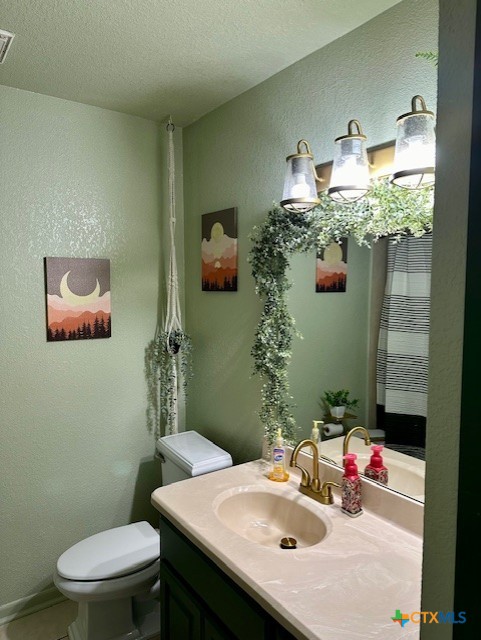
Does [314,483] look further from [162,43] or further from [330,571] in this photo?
[162,43]

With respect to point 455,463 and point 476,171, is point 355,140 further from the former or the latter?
point 455,463

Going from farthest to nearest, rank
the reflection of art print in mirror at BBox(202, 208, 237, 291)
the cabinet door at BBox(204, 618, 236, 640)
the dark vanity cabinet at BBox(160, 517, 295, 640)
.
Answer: the reflection of art print in mirror at BBox(202, 208, 237, 291) < the cabinet door at BBox(204, 618, 236, 640) < the dark vanity cabinet at BBox(160, 517, 295, 640)

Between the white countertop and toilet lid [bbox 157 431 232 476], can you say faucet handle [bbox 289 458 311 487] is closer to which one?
the white countertop

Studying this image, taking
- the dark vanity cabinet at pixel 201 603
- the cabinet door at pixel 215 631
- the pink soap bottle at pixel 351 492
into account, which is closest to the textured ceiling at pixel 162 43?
the pink soap bottle at pixel 351 492

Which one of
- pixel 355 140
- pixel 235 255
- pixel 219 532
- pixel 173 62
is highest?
pixel 173 62

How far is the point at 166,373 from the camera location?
2490 millimetres

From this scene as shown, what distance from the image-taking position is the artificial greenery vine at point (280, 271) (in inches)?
64.6

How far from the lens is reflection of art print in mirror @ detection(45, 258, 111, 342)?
2180 millimetres

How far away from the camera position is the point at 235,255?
85.0 inches

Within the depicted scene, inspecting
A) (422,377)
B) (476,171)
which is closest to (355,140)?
(422,377)

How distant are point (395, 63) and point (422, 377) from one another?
101 centimetres

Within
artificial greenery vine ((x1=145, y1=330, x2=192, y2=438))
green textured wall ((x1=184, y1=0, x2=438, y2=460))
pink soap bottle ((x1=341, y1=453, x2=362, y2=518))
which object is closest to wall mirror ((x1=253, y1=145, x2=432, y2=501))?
green textured wall ((x1=184, y1=0, x2=438, y2=460))

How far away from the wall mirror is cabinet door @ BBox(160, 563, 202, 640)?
70cm

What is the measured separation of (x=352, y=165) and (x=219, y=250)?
928 mm
